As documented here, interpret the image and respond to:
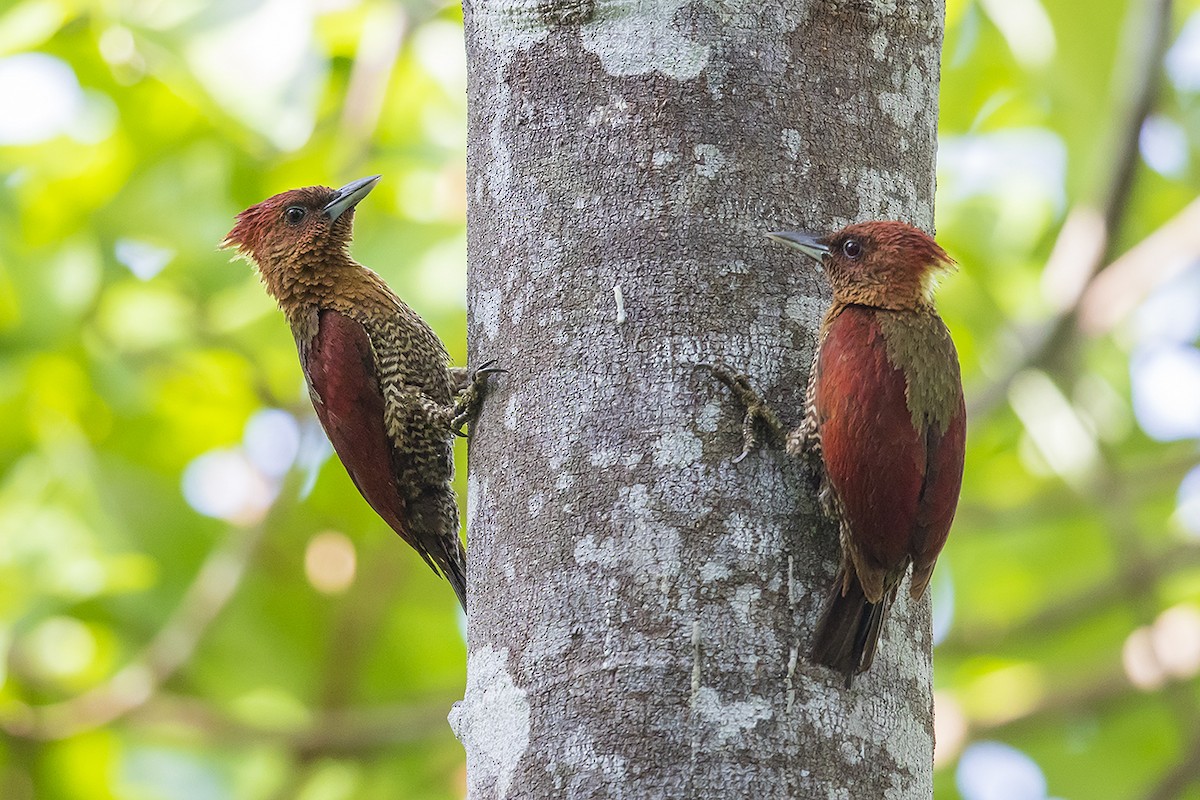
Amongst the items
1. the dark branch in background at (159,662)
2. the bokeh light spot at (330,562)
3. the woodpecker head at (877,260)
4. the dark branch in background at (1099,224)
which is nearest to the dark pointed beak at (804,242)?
the woodpecker head at (877,260)

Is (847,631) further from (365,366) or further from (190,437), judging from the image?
(190,437)

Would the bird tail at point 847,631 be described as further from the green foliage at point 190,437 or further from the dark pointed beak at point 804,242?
the green foliage at point 190,437

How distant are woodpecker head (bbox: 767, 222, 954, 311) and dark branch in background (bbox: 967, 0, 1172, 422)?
1580mm

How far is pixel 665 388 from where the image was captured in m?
2.29

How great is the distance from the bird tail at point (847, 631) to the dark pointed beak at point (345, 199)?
1884 mm

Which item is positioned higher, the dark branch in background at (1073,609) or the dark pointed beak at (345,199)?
the dark branch in background at (1073,609)

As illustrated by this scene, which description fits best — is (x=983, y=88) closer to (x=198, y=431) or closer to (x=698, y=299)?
(x=198, y=431)

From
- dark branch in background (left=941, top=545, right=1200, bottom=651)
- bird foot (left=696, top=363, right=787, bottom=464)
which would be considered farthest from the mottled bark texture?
dark branch in background (left=941, top=545, right=1200, bottom=651)

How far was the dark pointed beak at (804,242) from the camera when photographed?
2.38m

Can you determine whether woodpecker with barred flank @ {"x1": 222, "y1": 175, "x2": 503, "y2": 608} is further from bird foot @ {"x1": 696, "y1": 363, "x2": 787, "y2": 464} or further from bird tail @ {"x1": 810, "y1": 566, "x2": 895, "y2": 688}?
bird tail @ {"x1": 810, "y1": 566, "x2": 895, "y2": 688}

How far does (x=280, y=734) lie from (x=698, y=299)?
3400mm

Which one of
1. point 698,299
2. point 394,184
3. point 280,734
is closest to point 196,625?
point 280,734

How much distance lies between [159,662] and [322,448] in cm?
96

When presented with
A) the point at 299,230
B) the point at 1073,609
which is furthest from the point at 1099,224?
the point at 299,230
